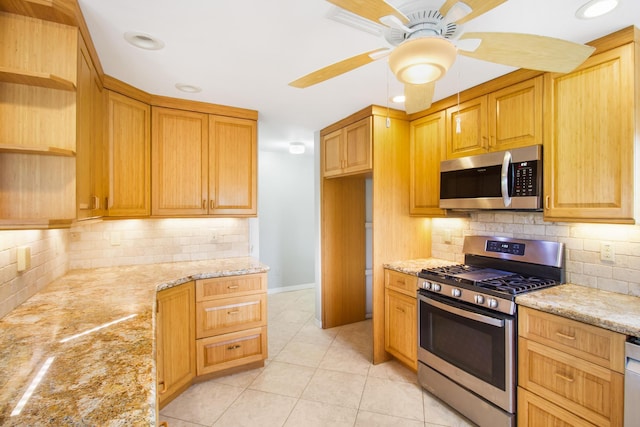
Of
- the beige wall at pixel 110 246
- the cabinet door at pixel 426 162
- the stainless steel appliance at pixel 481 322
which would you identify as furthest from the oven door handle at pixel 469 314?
the beige wall at pixel 110 246

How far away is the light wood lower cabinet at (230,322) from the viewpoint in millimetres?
2492

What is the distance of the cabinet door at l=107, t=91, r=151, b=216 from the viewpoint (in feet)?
7.66

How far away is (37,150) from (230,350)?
6.39 ft

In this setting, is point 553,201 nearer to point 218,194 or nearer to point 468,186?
point 468,186

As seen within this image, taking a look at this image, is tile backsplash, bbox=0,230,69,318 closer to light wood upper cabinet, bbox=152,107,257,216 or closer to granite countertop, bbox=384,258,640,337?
light wood upper cabinet, bbox=152,107,257,216

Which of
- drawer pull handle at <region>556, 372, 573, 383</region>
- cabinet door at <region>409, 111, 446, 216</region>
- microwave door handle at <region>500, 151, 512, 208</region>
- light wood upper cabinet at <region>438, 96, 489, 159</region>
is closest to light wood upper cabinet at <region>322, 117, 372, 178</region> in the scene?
cabinet door at <region>409, 111, 446, 216</region>

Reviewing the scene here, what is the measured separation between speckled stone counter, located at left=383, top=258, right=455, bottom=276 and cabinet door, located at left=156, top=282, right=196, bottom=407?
168 centimetres

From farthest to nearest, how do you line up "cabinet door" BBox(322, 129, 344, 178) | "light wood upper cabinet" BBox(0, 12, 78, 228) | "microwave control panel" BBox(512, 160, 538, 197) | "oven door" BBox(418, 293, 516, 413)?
"cabinet door" BBox(322, 129, 344, 178)
"microwave control panel" BBox(512, 160, 538, 197)
"oven door" BBox(418, 293, 516, 413)
"light wood upper cabinet" BBox(0, 12, 78, 228)

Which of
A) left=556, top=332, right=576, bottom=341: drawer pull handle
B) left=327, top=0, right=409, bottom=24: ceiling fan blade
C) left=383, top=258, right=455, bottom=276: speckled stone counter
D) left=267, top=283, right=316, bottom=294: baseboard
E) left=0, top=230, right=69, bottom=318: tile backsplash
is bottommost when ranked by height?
left=267, top=283, right=316, bottom=294: baseboard

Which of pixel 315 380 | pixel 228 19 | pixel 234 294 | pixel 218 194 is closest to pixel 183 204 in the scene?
pixel 218 194

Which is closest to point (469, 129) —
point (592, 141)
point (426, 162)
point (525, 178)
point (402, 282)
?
point (426, 162)

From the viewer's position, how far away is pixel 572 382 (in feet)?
5.19

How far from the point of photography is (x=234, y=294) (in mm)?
2596

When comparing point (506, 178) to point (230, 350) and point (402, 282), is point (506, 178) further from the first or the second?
point (230, 350)
